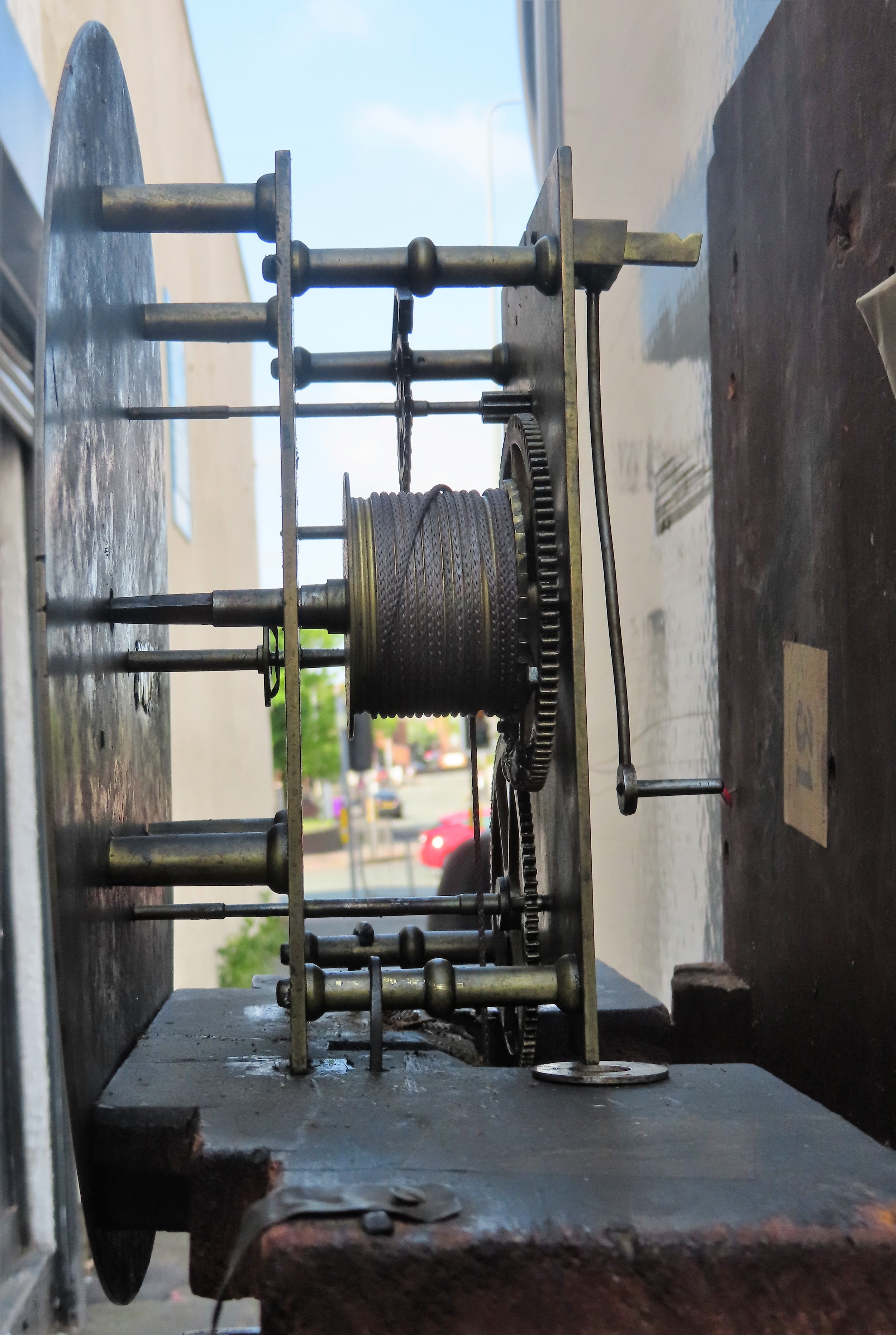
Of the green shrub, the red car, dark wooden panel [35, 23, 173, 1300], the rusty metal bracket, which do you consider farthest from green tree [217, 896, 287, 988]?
the rusty metal bracket

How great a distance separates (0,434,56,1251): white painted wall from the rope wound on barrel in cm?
211

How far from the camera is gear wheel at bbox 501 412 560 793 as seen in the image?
60.1 inches

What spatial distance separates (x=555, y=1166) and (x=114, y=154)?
146 cm

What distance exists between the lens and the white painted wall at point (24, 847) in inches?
136

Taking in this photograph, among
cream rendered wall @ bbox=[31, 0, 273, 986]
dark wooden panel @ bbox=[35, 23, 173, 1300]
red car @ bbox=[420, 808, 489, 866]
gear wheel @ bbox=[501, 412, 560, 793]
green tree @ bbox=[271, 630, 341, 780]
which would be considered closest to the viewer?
dark wooden panel @ bbox=[35, 23, 173, 1300]

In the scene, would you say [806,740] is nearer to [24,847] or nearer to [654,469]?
[654,469]

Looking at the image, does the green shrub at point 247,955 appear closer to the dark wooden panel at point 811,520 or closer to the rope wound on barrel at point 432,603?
the dark wooden panel at point 811,520

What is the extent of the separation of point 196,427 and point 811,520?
25.0 ft

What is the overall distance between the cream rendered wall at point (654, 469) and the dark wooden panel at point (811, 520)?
347 millimetres

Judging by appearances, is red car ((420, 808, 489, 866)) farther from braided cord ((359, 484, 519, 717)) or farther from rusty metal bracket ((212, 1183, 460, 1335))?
rusty metal bracket ((212, 1183, 460, 1335))

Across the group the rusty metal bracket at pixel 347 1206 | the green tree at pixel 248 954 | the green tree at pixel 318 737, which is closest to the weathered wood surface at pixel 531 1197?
the rusty metal bracket at pixel 347 1206

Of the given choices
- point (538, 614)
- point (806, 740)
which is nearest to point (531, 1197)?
point (538, 614)

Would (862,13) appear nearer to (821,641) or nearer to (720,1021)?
(821,641)

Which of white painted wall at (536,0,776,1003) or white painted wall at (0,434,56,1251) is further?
white painted wall at (0,434,56,1251)
